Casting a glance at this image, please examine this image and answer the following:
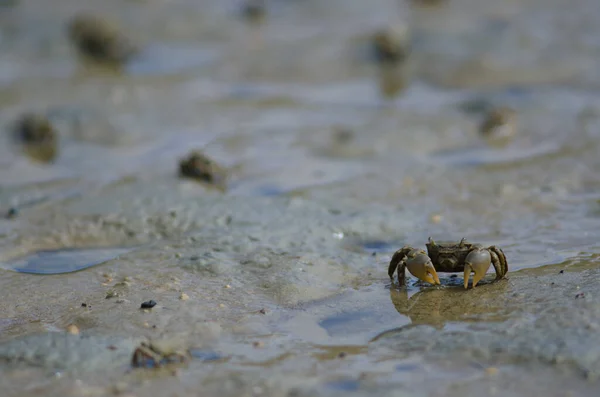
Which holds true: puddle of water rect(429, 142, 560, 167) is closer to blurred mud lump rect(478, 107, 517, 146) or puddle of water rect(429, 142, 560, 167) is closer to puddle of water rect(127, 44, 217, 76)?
blurred mud lump rect(478, 107, 517, 146)

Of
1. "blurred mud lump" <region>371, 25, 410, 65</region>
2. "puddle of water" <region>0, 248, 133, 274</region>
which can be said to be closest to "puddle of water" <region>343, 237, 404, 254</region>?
"puddle of water" <region>0, 248, 133, 274</region>

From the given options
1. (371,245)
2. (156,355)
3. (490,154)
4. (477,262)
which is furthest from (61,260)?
(490,154)

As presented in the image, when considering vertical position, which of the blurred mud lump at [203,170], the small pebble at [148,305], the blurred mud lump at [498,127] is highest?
the blurred mud lump at [498,127]

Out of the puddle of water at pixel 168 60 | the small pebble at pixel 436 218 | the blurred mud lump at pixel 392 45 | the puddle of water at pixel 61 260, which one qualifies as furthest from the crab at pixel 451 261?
the puddle of water at pixel 168 60

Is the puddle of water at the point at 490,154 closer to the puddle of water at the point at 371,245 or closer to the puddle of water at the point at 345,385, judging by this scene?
the puddle of water at the point at 371,245

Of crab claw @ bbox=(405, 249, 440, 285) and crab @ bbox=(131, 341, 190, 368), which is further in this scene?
crab claw @ bbox=(405, 249, 440, 285)

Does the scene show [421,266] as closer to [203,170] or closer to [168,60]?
[203,170]

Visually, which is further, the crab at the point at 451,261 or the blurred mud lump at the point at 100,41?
the blurred mud lump at the point at 100,41

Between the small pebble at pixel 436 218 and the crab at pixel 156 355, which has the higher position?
the small pebble at pixel 436 218
